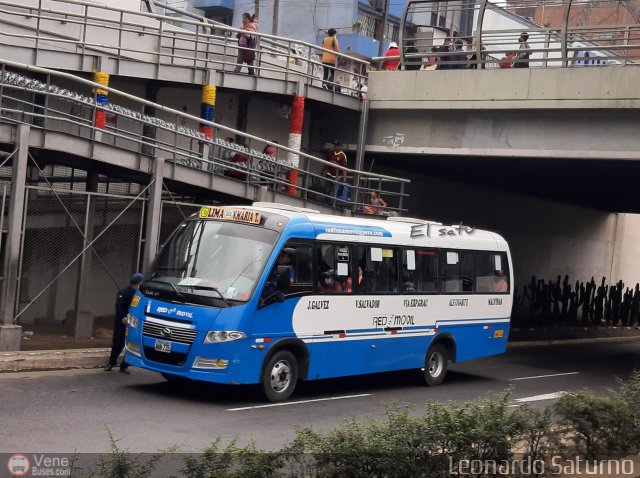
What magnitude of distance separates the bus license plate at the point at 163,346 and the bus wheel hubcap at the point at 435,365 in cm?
568

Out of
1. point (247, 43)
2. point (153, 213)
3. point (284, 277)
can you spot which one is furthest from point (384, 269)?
point (247, 43)

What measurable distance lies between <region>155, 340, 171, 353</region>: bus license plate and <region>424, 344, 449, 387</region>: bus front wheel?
5444mm

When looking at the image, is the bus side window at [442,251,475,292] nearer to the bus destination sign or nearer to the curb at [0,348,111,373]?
the bus destination sign

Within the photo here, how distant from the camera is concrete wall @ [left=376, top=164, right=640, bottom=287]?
30.2m

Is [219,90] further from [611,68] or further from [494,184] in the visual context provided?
[494,184]

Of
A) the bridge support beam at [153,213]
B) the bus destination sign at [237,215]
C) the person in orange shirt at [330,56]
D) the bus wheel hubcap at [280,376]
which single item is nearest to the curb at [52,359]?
the bridge support beam at [153,213]

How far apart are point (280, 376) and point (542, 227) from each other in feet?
83.2

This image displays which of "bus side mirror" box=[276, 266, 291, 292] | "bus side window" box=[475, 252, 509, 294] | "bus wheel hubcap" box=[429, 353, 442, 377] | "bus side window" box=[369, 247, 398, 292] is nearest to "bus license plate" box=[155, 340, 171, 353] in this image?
"bus side mirror" box=[276, 266, 291, 292]

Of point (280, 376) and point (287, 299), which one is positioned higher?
point (287, 299)

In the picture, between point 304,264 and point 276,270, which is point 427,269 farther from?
point 276,270

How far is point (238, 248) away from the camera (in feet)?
45.7

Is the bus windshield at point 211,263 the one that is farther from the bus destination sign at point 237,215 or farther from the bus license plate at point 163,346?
Answer: the bus license plate at point 163,346

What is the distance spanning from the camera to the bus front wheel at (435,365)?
17.3 metres

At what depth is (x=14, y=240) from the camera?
1555 cm
